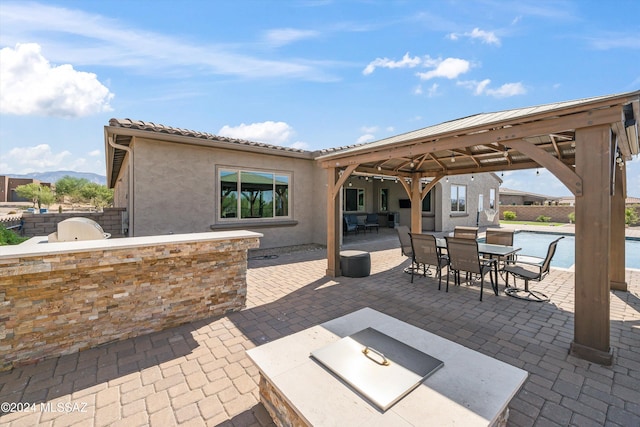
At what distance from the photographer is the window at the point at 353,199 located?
15.3 meters

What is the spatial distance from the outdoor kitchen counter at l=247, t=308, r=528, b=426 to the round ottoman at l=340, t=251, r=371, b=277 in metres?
3.58

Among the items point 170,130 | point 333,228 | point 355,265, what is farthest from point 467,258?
point 170,130

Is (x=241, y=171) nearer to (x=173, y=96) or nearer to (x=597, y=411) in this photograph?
(x=173, y=96)

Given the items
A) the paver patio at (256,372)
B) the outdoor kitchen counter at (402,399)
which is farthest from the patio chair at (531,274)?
the outdoor kitchen counter at (402,399)

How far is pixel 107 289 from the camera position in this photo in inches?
129

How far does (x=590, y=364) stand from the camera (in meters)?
2.89

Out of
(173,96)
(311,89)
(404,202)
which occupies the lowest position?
(404,202)

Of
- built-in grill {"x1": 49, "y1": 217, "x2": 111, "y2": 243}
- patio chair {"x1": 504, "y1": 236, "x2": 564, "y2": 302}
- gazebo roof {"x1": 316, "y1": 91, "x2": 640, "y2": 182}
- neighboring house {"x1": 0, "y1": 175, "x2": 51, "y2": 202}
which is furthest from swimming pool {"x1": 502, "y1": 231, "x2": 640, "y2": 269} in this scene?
neighboring house {"x1": 0, "y1": 175, "x2": 51, "y2": 202}

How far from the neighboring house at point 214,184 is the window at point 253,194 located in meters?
0.03

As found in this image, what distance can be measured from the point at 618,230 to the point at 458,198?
1192cm

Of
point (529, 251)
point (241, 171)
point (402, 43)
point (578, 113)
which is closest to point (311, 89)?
point (402, 43)

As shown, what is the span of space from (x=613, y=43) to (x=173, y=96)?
12.2 metres

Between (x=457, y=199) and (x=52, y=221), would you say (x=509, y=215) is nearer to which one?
(x=457, y=199)

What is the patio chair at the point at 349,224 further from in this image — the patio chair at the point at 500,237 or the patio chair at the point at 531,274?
the patio chair at the point at 531,274
